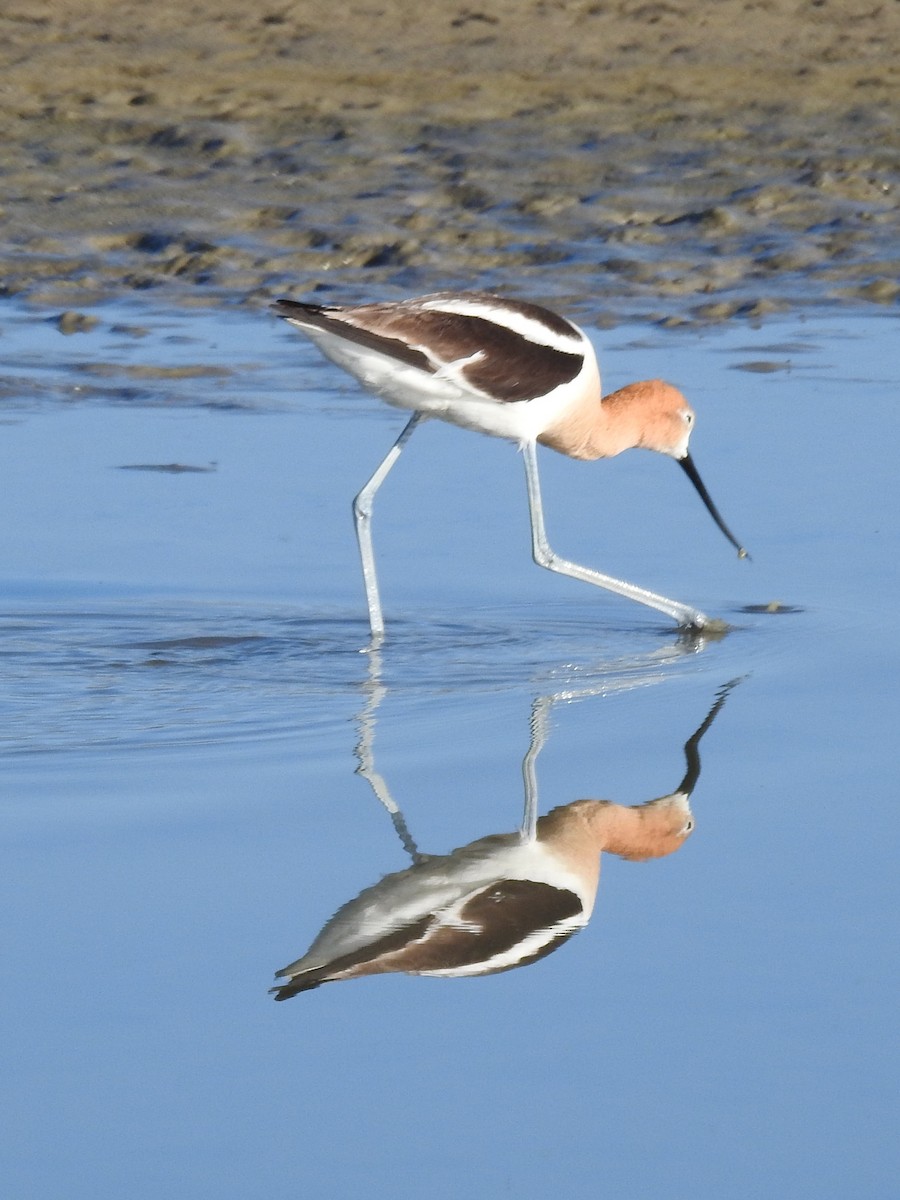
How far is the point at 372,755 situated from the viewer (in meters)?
4.71

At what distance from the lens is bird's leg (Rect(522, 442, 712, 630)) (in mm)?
5766

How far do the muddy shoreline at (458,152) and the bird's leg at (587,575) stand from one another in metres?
3.39

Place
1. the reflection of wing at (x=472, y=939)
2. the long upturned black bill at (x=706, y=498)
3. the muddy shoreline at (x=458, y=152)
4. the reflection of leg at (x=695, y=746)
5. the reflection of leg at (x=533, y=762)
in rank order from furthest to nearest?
1. the muddy shoreline at (x=458, y=152)
2. the long upturned black bill at (x=706, y=498)
3. the reflection of leg at (x=695, y=746)
4. the reflection of leg at (x=533, y=762)
5. the reflection of wing at (x=472, y=939)

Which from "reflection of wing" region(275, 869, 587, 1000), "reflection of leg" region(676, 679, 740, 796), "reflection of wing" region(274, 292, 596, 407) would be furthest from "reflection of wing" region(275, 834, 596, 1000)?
"reflection of wing" region(274, 292, 596, 407)

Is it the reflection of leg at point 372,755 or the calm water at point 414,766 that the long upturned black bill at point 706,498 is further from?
the reflection of leg at point 372,755

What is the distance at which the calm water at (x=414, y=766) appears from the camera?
3.01 m

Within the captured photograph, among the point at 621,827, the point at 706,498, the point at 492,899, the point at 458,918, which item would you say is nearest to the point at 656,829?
the point at 621,827

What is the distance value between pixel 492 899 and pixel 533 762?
31.4 inches

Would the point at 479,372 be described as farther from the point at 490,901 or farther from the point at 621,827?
the point at 490,901

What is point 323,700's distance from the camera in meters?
5.21

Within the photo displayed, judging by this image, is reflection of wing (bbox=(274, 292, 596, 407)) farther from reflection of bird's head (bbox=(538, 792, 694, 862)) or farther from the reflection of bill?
reflection of bird's head (bbox=(538, 792, 694, 862))

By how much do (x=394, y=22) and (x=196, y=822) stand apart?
375 inches

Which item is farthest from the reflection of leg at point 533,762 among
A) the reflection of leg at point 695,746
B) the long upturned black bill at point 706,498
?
the long upturned black bill at point 706,498

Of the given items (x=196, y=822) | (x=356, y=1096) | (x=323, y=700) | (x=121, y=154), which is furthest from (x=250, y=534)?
(x=121, y=154)
